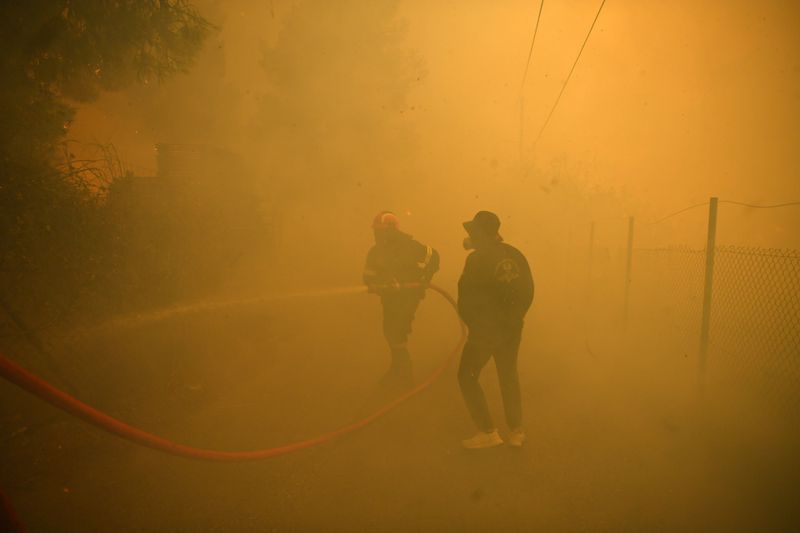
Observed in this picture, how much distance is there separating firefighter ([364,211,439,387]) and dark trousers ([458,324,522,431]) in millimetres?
1424

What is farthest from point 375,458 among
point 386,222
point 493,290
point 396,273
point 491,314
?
point 386,222

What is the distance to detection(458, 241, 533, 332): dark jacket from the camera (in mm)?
3250

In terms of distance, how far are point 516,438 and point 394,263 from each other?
2.12 meters

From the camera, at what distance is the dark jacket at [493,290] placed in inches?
128

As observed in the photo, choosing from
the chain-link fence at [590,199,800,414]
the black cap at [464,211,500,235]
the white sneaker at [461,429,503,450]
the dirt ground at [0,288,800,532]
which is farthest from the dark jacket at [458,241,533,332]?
the chain-link fence at [590,199,800,414]

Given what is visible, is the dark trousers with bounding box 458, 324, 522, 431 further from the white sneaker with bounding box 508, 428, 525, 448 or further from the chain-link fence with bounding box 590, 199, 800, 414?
the chain-link fence with bounding box 590, 199, 800, 414

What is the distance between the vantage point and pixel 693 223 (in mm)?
23656

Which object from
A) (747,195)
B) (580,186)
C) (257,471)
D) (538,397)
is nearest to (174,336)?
(257,471)

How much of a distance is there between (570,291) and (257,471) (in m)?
10.3

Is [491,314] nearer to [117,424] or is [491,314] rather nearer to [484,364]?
[484,364]

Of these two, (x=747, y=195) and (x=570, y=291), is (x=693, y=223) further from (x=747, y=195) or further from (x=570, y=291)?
(x=570, y=291)

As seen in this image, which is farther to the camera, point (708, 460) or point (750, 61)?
point (750, 61)

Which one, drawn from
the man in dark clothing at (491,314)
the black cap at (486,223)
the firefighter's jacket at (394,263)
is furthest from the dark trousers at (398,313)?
the black cap at (486,223)

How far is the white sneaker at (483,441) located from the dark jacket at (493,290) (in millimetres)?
874
